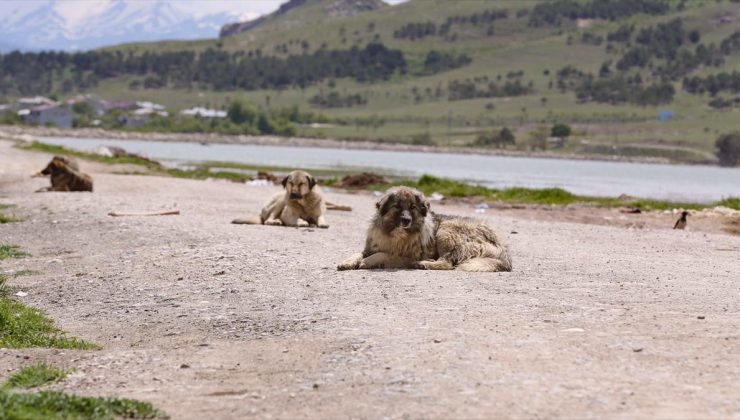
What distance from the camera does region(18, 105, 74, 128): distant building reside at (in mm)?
149000

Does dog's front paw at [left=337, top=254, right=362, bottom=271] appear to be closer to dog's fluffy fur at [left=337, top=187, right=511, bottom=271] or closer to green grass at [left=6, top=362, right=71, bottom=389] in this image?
dog's fluffy fur at [left=337, top=187, right=511, bottom=271]

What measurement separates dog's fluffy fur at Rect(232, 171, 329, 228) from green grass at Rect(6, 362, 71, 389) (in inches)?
447

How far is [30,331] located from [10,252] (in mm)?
6102

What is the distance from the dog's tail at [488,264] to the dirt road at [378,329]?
0.62 ft

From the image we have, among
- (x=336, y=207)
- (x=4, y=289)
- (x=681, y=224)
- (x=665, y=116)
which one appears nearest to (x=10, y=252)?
(x=4, y=289)

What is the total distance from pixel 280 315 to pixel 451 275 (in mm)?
2742

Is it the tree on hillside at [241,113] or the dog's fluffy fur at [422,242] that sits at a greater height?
the dog's fluffy fur at [422,242]

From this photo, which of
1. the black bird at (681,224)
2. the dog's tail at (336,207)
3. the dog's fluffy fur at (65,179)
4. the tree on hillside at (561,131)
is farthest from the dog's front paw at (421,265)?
the tree on hillside at (561,131)

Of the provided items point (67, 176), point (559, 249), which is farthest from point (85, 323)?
point (67, 176)

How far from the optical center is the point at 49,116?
497 feet

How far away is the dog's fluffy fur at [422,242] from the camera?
42.7 ft

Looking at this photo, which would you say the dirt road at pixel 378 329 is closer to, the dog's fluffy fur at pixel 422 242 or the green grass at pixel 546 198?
the dog's fluffy fur at pixel 422 242

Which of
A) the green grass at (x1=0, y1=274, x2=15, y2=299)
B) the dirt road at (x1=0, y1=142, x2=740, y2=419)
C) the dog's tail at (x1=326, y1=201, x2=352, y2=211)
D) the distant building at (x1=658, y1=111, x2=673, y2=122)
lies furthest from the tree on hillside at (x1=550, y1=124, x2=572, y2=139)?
the green grass at (x1=0, y1=274, x2=15, y2=299)

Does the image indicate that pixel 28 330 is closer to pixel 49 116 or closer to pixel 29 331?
pixel 29 331
